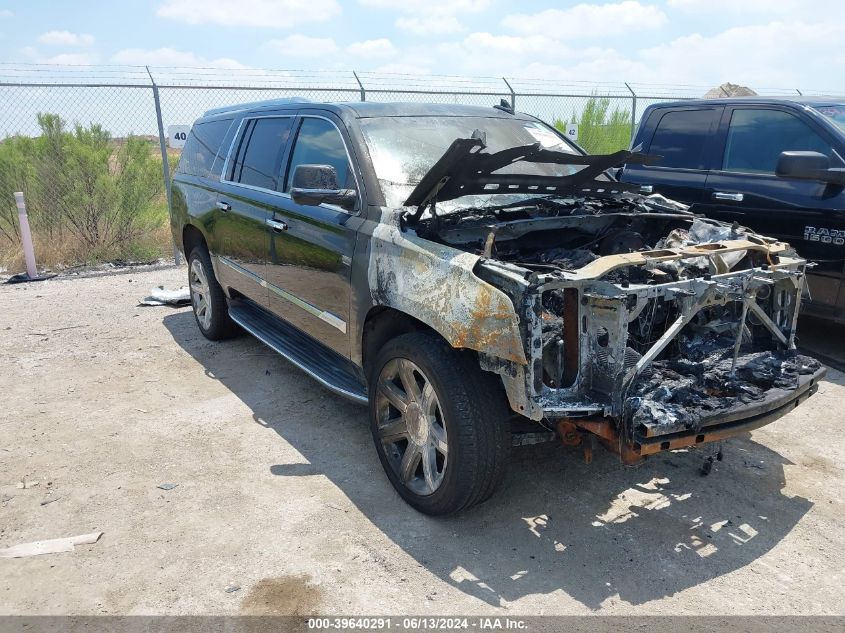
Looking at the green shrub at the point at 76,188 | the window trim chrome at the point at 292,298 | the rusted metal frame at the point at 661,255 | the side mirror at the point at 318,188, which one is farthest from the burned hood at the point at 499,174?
the green shrub at the point at 76,188

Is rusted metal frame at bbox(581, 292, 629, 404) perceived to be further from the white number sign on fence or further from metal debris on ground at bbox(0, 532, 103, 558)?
the white number sign on fence

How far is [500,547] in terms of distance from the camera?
3.15 meters

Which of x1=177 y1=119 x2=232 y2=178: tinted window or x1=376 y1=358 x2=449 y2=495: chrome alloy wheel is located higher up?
x1=177 y1=119 x2=232 y2=178: tinted window

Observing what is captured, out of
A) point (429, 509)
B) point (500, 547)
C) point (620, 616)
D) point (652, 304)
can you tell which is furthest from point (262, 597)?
point (652, 304)

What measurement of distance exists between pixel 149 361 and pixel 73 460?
1904 millimetres

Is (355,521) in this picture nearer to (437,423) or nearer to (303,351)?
(437,423)

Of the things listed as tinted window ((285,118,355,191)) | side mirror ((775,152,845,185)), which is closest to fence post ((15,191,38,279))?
tinted window ((285,118,355,191))

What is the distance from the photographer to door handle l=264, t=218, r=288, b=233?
4504mm

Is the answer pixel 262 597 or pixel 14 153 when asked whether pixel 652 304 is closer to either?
pixel 262 597

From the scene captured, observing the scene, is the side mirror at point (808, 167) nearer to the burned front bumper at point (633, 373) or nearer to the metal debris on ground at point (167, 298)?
the burned front bumper at point (633, 373)

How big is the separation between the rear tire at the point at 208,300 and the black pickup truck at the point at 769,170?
3715 mm

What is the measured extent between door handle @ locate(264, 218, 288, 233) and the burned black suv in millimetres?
29

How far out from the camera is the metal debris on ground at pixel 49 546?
10.5 feet

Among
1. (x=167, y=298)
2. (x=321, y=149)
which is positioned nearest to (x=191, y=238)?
(x=167, y=298)
